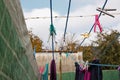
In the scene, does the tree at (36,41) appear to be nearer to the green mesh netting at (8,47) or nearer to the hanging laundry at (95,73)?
the hanging laundry at (95,73)

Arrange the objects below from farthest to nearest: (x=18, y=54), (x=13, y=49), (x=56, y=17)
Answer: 1. (x=56, y=17)
2. (x=18, y=54)
3. (x=13, y=49)

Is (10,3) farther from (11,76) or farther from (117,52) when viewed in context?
(117,52)

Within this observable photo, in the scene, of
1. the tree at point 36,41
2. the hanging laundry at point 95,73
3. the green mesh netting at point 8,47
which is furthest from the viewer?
the tree at point 36,41

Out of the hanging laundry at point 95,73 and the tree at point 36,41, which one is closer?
the hanging laundry at point 95,73

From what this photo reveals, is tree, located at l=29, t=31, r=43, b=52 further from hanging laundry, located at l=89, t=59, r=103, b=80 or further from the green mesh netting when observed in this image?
the green mesh netting

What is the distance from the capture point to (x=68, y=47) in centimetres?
2559

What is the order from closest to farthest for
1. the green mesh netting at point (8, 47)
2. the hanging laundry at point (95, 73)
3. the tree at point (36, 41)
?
the green mesh netting at point (8, 47) → the hanging laundry at point (95, 73) → the tree at point (36, 41)

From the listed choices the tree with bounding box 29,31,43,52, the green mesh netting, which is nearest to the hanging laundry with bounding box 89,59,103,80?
the green mesh netting

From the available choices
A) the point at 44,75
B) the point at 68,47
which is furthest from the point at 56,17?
the point at 68,47

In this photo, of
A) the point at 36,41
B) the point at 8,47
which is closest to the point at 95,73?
the point at 8,47

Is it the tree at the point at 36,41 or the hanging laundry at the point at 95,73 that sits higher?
the tree at the point at 36,41

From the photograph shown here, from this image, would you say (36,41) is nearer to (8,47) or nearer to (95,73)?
(95,73)

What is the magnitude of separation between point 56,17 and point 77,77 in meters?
1.38

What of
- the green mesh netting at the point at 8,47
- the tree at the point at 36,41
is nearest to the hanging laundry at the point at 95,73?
the green mesh netting at the point at 8,47
